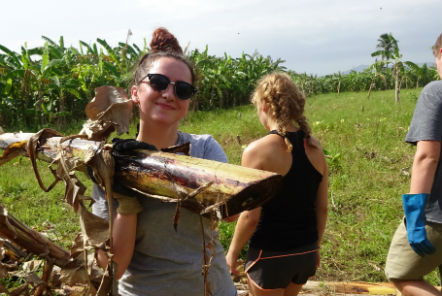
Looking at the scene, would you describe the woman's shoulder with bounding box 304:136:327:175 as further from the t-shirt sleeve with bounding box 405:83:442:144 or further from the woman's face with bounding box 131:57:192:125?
the woman's face with bounding box 131:57:192:125

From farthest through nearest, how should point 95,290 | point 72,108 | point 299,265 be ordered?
1. point 72,108
2. point 299,265
3. point 95,290

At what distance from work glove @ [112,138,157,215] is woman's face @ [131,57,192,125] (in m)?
0.36

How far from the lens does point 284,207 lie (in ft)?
7.48

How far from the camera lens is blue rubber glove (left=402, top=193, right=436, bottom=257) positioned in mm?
2170

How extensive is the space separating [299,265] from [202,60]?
1327cm

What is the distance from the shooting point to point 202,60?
14.9 metres

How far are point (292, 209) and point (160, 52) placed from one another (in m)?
1.20

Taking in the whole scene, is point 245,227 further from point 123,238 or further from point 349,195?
point 349,195

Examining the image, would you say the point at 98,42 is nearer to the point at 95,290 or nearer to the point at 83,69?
the point at 83,69

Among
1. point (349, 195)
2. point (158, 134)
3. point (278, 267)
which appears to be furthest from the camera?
point (349, 195)

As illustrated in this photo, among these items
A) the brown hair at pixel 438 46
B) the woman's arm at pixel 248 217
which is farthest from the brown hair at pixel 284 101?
the brown hair at pixel 438 46

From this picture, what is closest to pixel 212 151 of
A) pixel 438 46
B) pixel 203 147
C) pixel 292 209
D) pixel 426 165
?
pixel 203 147

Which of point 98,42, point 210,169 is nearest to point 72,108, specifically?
point 98,42

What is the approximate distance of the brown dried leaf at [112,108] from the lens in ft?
4.26
